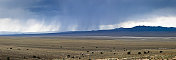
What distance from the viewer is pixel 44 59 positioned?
34.8m

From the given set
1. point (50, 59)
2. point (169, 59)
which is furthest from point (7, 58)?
point (169, 59)

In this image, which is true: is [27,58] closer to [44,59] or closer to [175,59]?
[44,59]

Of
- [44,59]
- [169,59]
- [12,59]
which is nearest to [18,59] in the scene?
[12,59]

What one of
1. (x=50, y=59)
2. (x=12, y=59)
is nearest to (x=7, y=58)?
(x=12, y=59)

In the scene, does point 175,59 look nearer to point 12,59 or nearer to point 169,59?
point 169,59

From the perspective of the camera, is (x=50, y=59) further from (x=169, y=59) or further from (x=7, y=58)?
(x=169, y=59)

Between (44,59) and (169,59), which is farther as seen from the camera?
(44,59)

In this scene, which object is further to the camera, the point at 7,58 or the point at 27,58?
the point at 27,58

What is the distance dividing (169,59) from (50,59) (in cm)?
1788

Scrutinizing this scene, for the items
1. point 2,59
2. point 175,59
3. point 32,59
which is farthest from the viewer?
point 32,59

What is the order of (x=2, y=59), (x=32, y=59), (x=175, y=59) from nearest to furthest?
(x=175, y=59) < (x=2, y=59) < (x=32, y=59)

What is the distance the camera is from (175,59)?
23344 mm

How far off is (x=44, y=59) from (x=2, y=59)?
5.83 m

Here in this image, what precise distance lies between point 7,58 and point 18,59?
143 cm
